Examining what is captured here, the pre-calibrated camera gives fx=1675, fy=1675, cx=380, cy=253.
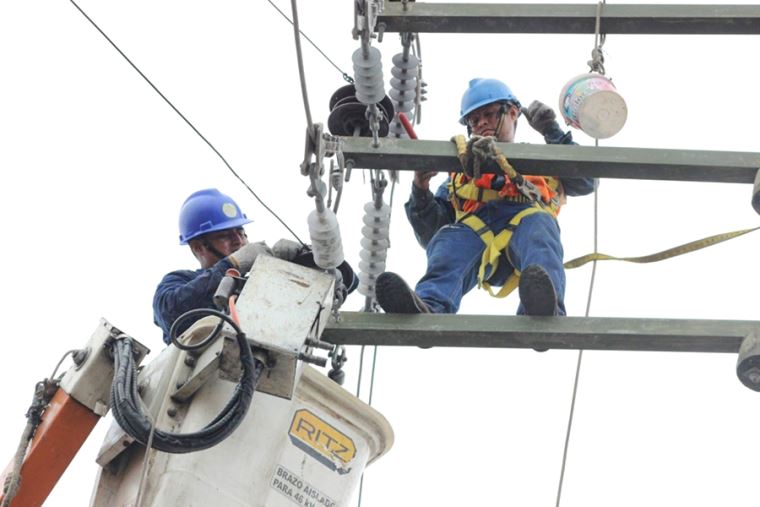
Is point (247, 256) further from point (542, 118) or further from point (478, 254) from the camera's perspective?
point (542, 118)

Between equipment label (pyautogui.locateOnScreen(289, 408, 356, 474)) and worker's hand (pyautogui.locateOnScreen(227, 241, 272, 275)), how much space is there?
1.01 metres

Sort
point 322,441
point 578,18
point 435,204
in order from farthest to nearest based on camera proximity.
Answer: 1. point 435,204
2. point 578,18
3. point 322,441

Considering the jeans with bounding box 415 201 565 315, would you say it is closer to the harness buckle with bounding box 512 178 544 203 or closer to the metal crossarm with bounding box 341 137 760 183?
the harness buckle with bounding box 512 178 544 203

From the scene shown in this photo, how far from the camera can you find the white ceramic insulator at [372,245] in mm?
7109

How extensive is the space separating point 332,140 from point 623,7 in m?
1.44

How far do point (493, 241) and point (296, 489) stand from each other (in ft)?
7.16

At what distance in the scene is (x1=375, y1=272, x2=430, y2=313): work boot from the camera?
617cm

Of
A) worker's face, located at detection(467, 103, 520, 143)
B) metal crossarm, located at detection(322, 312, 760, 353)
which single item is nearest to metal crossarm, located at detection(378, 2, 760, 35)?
worker's face, located at detection(467, 103, 520, 143)

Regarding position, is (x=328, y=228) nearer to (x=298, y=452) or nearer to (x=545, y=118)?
(x=298, y=452)

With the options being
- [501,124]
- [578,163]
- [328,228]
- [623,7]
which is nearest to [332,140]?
[328,228]

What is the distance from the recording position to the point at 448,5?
666 cm

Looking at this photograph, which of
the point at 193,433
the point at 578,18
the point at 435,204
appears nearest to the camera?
the point at 193,433

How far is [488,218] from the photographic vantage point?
7.37m

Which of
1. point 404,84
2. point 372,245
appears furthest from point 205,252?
point 404,84
